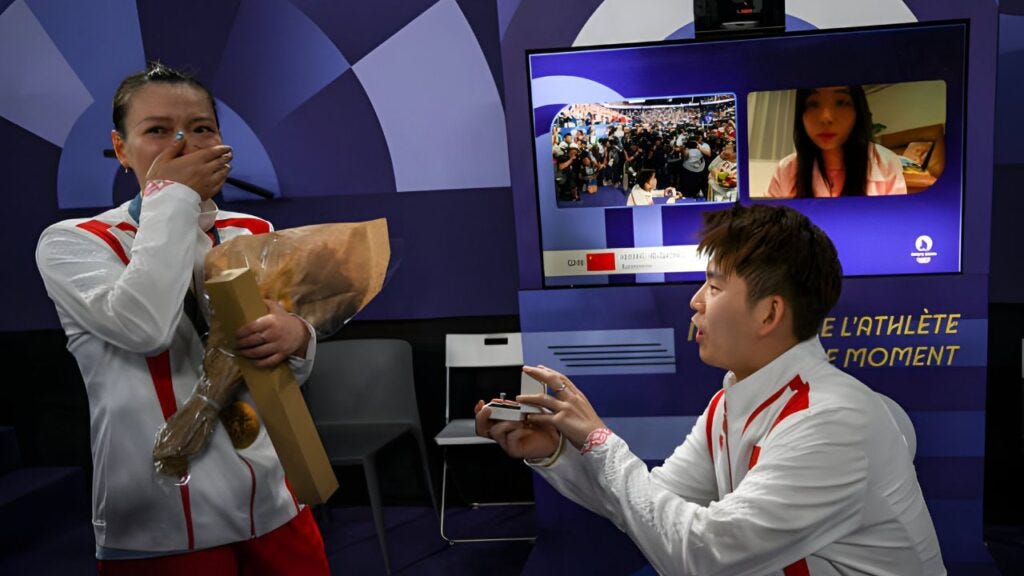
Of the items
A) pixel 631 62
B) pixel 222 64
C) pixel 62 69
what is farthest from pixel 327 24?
pixel 631 62

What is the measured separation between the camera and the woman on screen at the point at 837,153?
3.06 meters

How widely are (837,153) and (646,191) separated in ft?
2.21

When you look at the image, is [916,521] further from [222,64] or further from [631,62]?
[222,64]

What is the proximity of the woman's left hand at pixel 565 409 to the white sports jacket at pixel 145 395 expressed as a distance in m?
0.41

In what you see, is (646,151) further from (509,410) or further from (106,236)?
(106,236)

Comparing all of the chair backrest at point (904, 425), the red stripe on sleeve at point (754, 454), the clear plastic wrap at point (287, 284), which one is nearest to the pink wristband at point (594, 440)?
the red stripe on sleeve at point (754, 454)

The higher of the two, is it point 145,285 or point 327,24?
point 327,24

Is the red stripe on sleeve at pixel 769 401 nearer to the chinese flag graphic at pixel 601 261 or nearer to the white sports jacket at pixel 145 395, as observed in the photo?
the white sports jacket at pixel 145 395

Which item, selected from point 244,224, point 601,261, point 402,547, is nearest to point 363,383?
point 402,547

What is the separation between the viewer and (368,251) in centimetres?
153

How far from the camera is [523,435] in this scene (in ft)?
5.38

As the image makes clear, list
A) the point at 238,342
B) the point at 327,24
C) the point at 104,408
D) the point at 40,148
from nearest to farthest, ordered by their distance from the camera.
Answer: the point at 238,342 → the point at 104,408 → the point at 327,24 → the point at 40,148

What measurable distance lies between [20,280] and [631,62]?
3.69 metres

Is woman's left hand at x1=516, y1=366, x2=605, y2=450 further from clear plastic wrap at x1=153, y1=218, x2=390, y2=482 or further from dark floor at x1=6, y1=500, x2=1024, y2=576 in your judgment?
dark floor at x1=6, y1=500, x2=1024, y2=576
